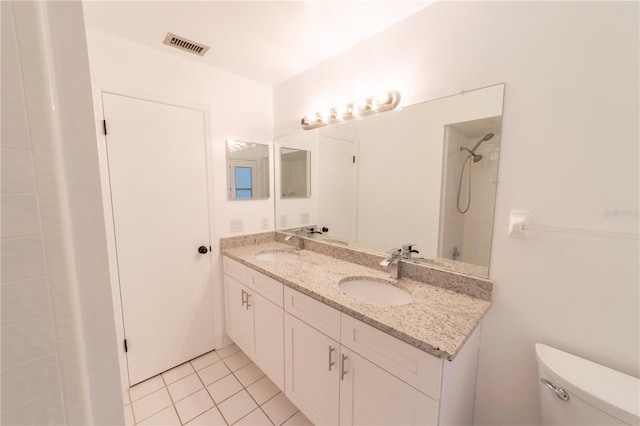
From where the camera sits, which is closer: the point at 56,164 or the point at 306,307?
the point at 56,164

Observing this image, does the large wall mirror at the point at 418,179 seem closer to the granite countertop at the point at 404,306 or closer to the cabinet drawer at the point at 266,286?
the granite countertop at the point at 404,306

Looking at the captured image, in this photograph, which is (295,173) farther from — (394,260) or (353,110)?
(394,260)

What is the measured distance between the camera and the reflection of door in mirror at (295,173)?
2.16 m

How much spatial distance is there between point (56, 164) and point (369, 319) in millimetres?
1053

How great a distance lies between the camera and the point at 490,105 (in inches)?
45.6

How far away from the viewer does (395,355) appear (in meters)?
0.96

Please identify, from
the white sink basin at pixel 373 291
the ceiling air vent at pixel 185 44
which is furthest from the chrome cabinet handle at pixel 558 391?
the ceiling air vent at pixel 185 44

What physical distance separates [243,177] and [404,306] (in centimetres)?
164

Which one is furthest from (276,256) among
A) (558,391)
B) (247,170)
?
(558,391)

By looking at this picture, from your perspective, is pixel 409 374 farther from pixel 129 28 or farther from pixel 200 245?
pixel 129 28

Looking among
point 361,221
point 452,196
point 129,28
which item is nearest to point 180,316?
point 361,221

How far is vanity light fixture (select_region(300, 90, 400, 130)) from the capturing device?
1.48m

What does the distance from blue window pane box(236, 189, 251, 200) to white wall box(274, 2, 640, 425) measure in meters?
1.56

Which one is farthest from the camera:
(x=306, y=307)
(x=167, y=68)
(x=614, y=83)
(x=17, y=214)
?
(x=167, y=68)
